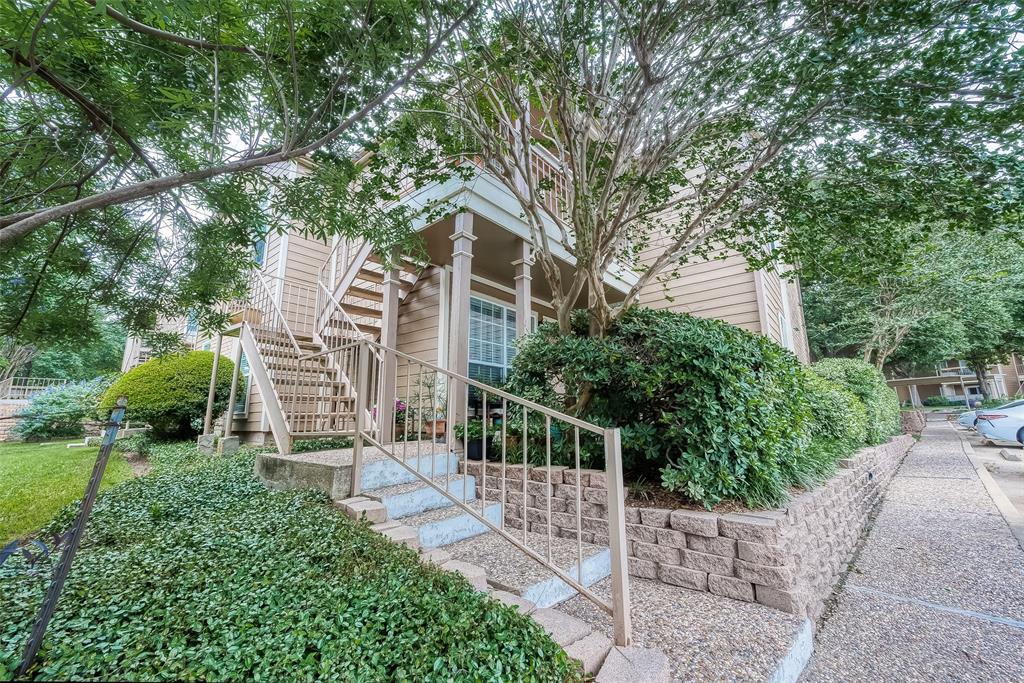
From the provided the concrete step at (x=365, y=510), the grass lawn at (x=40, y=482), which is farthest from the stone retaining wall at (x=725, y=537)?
the grass lawn at (x=40, y=482)

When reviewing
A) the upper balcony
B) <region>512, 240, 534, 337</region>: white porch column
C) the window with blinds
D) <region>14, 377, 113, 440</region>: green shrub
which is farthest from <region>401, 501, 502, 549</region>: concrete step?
<region>14, 377, 113, 440</region>: green shrub

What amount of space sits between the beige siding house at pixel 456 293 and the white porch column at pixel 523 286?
0.05 feet

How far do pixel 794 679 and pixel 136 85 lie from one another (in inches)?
174

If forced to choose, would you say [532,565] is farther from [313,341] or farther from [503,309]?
[313,341]

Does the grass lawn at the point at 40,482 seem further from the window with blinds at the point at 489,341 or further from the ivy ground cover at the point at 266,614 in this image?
the window with blinds at the point at 489,341

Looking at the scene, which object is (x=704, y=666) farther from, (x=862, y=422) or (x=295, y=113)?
Result: (x=862, y=422)

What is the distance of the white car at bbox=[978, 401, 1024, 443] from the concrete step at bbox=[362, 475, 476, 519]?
42.4 feet

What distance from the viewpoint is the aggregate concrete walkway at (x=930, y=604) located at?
2154 millimetres

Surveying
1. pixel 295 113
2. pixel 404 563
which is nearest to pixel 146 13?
pixel 295 113

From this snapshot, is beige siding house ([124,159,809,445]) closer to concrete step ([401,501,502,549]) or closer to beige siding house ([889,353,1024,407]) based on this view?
concrete step ([401,501,502,549])

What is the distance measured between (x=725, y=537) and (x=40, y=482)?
705 centimetres

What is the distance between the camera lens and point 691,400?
122 inches

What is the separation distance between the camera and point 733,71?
155 inches

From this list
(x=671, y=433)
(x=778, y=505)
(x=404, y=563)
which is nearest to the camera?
(x=404, y=563)
